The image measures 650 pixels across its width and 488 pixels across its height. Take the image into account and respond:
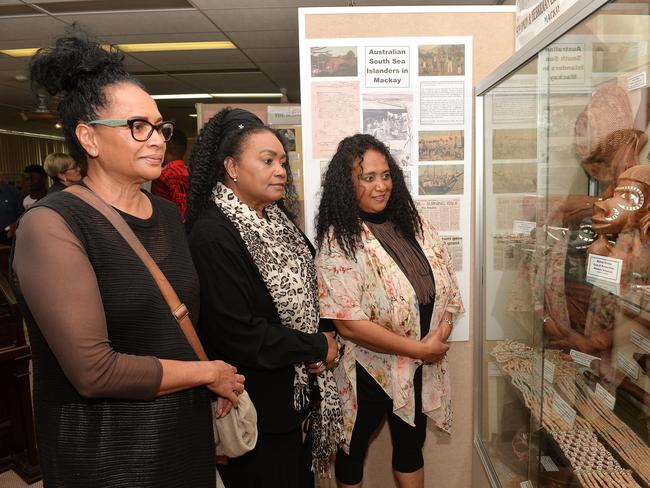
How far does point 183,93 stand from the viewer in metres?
8.20

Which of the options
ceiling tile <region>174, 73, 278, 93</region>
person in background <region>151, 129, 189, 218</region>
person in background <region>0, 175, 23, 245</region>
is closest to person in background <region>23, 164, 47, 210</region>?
person in background <region>0, 175, 23, 245</region>

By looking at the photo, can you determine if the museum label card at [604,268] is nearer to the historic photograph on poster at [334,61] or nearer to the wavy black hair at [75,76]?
the wavy black hair at [75,76]

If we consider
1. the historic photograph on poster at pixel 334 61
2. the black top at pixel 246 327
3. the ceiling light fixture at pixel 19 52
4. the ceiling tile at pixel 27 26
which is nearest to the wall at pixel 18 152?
the ceiling light fixture at pixel 19 52

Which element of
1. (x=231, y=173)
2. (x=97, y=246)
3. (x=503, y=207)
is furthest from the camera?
(x=503, y=207)

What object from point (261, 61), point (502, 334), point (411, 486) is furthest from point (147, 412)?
point (261, 61)

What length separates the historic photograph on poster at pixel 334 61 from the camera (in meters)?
2.12

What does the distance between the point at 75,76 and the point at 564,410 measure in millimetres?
1524

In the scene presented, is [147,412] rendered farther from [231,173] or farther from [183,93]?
[183,93]

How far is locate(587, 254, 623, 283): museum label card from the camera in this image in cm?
107

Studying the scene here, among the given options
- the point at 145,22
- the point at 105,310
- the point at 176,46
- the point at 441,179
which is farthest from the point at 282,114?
the point at 176,46

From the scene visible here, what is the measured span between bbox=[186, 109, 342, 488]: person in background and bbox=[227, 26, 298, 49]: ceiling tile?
151 inches

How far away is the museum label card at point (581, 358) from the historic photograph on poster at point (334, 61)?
4.73 feet

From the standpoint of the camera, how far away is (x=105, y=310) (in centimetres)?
105

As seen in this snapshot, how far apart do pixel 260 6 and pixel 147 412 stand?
13.0 feet
